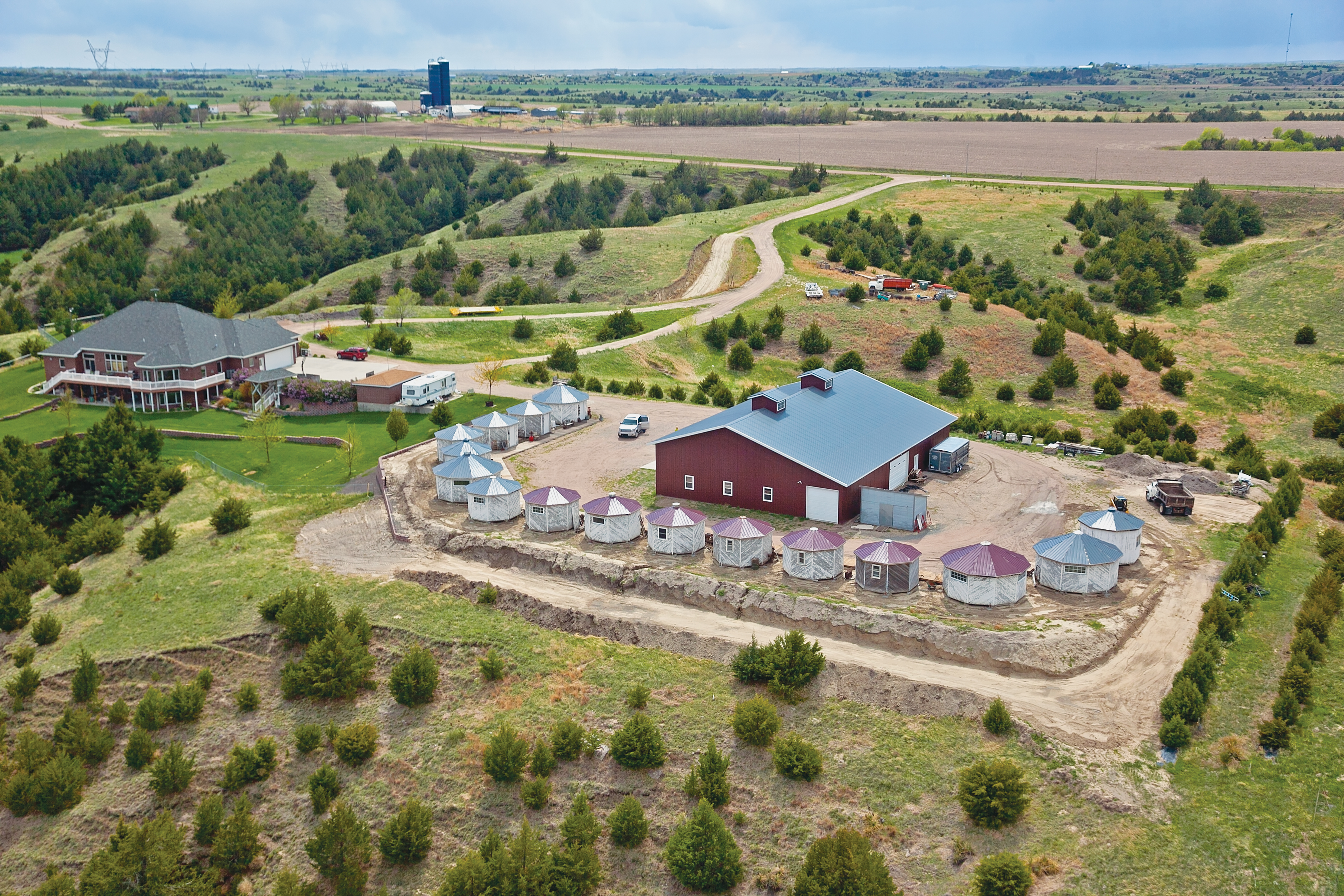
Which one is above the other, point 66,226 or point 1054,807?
point 66,226

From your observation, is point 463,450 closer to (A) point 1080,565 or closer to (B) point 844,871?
(A) point 1080,565

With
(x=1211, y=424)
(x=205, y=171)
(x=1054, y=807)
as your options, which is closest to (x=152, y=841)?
(x=1054, y=807)

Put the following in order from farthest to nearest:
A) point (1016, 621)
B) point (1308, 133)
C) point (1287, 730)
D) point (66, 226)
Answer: point (1308, 133) → point (66, 226) → point (1016, 621) → point (1287, 730)

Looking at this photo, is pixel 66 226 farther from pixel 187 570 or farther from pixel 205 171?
pixel 187 570

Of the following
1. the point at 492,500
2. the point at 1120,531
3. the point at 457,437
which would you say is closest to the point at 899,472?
the point at 1120,531

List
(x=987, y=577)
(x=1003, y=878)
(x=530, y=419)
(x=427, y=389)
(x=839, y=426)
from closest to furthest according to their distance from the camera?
(x=1003, y=878) → (x=987, y=577) → (x=839, y=426) → (x=530, y=419) → (x=427, y=389)

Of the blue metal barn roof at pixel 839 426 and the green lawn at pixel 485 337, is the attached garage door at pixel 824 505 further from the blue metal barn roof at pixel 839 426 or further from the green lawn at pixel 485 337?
the green lawn at pixel 485 337
